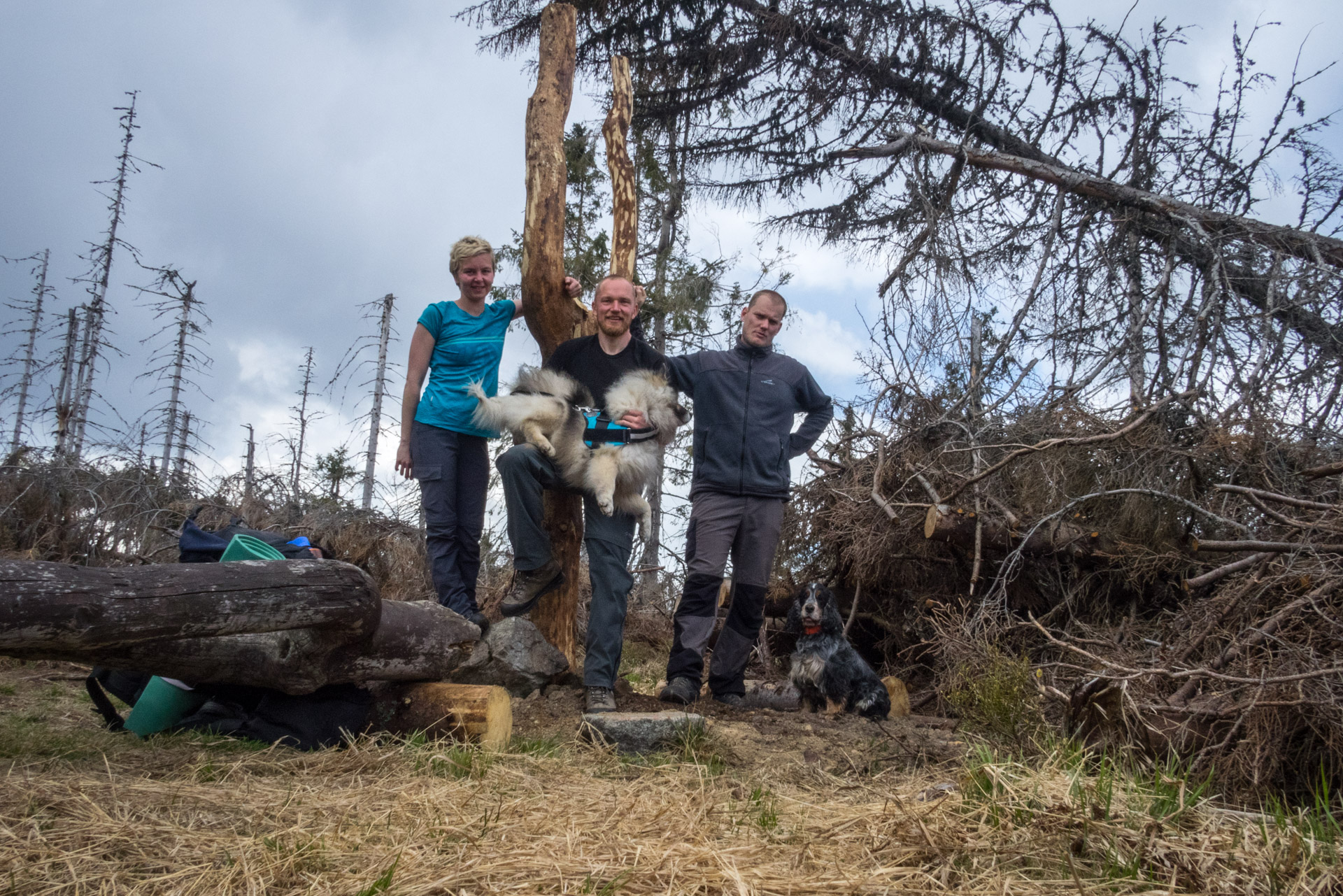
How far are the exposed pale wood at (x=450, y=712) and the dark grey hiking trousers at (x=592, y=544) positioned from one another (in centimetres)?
73

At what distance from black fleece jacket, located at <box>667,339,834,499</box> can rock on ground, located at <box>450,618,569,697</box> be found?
1394 mm

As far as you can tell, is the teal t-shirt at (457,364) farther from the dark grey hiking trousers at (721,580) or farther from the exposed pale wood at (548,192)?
the dark grey hiking trousers at (721,580)

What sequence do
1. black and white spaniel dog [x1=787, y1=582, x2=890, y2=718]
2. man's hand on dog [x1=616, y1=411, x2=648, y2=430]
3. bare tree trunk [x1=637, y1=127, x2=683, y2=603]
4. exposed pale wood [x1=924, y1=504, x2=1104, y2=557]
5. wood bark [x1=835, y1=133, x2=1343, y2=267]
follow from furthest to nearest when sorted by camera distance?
bare tree trunk [x1=637, y1=127, x2=683, y2=603] < wood bark [x1=835, y1=133, x2=1343, y2=267] < exposed pale wood [x1=924, y1=504, x2=1104, y2=557] < black and white spaniel dog [x1=787, y1=582, x2=890, y2=718] < man's hand on dog [x1=616, y1=411, x2=648, y2=430]

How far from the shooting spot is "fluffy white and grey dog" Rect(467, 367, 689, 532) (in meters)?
5.10

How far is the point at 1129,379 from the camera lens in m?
7.16

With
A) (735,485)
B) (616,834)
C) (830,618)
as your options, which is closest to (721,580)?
(735,485)

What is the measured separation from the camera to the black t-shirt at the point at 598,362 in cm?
543

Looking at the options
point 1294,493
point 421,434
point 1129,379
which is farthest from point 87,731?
point 1129,379

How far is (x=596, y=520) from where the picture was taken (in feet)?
17.0

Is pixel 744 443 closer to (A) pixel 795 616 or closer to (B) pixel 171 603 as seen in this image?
(A) pixel 795 616

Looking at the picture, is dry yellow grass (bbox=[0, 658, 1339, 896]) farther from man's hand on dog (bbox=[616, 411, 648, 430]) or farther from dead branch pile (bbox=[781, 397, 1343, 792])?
man's hand on dog (bbox=[616, 411, 648, 430])

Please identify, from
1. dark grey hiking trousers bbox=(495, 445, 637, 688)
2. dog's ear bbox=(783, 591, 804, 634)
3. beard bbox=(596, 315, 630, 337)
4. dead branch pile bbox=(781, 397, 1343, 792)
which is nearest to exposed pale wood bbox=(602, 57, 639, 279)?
beard bbox=(596, 315, 630, 337)

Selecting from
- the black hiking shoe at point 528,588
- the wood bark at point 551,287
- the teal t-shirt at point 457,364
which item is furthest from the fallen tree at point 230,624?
the wood bark at point 551,287

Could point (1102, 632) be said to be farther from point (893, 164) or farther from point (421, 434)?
point (893, 164)
